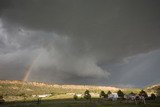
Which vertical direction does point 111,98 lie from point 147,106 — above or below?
above

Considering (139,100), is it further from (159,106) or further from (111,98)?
(111,98)

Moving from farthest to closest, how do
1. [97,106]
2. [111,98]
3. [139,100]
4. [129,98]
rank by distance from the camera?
[111,98] → [129,98] → [139,100] → [97,106]

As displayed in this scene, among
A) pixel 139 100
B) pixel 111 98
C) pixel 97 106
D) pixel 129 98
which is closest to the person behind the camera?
pixel 97 106

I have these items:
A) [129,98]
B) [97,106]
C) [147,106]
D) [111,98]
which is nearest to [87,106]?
[97,106]

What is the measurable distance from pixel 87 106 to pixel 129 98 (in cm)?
2451

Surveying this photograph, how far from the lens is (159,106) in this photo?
201 ft

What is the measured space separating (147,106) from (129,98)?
19.8 m

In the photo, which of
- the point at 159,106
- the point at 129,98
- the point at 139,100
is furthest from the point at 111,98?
the point at 159,106

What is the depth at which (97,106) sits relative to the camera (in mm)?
59719

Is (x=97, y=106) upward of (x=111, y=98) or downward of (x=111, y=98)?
downward

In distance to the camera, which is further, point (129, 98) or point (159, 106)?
point (129, 98)

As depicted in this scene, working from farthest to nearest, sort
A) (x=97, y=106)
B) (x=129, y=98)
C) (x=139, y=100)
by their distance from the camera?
(x=129, y=98), (x=139, y=100), (x=97, y=106)

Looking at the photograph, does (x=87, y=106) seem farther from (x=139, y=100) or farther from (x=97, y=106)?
(x=139, y=100)

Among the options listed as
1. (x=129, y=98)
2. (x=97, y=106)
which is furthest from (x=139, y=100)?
(x=97, y=106)
